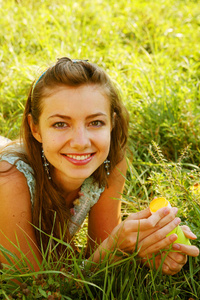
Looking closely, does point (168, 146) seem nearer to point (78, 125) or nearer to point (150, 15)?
point (78, 125)

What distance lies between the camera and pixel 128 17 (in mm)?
4965

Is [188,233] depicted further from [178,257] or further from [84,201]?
[84,201]

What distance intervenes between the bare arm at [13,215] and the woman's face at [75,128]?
23 cm

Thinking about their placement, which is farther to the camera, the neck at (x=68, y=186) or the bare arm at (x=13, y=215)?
the neck at (x=68, y=186)

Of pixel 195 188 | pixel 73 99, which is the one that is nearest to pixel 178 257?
pixel 195 188

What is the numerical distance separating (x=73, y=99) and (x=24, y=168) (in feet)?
1.61

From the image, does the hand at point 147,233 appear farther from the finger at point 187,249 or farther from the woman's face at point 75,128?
the woman's face at point 75,128

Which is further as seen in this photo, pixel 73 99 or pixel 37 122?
pixel 37 122

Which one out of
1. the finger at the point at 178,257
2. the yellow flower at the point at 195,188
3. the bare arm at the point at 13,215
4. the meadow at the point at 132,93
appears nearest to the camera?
the meadow at the point at 132,93

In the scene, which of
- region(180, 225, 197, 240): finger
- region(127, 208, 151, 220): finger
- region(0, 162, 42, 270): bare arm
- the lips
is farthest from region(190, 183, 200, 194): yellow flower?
region(0, 162, 42, 270): bare arm

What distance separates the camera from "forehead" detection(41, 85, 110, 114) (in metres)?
2.04

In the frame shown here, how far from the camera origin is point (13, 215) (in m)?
2.09

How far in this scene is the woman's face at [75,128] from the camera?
2039 mm

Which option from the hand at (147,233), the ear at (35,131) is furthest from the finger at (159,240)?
the ear at (35,131)
